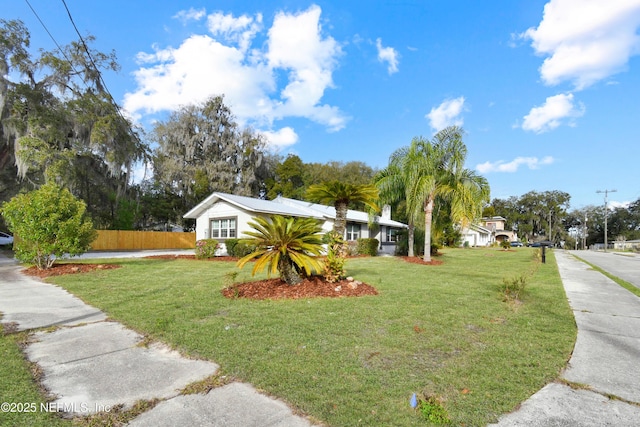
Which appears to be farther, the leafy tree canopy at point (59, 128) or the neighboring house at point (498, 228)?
the neighboring house at point (498, 228)

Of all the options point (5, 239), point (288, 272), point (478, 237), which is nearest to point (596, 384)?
point (288, 272)

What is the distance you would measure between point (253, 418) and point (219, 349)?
1466 millimetres

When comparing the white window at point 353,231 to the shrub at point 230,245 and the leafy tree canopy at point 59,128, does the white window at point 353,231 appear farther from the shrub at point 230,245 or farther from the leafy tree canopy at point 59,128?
the leafy tree canopy at point 59,128

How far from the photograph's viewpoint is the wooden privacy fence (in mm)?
25438

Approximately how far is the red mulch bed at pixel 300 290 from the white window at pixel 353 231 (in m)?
15.2

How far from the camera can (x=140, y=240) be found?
91.2ft

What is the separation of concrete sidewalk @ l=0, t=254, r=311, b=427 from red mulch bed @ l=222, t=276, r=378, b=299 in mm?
2536

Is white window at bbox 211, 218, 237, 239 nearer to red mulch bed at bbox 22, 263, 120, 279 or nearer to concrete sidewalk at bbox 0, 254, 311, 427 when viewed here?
red mulch bed at bbox 22, 263, 120, 279

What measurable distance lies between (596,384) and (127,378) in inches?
175

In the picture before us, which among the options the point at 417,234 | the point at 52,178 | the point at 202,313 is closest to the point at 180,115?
the point at 52,178

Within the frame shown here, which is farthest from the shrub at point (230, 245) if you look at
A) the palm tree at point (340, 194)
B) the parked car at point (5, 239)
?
the parked car at point (5, 239)

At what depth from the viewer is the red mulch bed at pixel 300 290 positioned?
269 inches

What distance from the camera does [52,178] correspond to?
18406 mm

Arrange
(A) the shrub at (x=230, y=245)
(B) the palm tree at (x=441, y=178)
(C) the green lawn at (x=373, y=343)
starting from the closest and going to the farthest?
(C) the green lawn at (x=373, y=343) < (B) the palm tree at (x=441, y=178) < (A) the shrub at (x=230, y=245)
